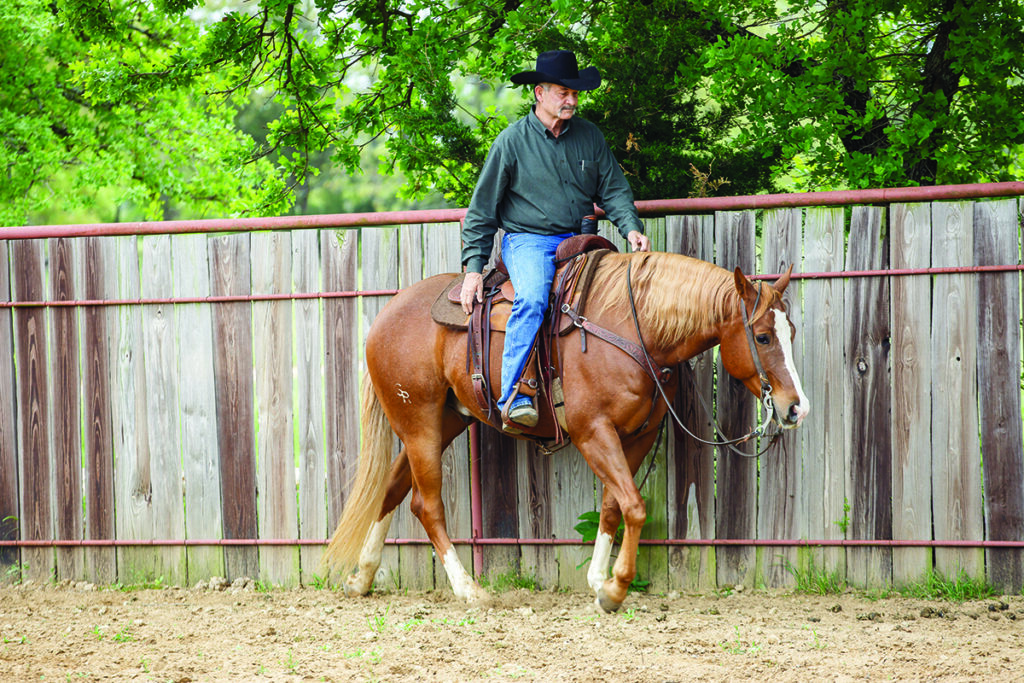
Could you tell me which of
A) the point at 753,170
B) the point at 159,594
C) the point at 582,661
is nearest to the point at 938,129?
the point at 753,170

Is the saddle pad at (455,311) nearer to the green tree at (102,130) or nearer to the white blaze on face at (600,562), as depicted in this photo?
the white blaze on face at (600,562)

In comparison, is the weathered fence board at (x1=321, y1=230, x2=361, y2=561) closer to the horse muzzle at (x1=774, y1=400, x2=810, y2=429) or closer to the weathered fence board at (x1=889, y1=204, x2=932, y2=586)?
the horse muzzle at (x1=774, y1=400, x2=810, y2=429)

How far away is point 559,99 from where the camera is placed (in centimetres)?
449

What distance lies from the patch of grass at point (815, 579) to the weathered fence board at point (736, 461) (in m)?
0.22

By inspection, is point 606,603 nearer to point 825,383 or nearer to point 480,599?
point 480,599

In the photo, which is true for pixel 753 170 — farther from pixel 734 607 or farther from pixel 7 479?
pixel 7 479

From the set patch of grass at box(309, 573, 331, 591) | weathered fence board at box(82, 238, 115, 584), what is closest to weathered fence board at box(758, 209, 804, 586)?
patch of grass at box(309, 573, 331, 591)

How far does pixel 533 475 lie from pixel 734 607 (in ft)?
4.21

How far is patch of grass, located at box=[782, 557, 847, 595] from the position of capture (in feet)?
15.5

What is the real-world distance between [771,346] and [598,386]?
811mm

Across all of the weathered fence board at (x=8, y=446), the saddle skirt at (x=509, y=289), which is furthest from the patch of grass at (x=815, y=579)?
the weathered fence board at (x=8, y=446)

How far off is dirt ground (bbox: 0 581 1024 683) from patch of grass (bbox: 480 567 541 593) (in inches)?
4.5

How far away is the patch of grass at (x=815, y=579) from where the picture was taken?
4715mm

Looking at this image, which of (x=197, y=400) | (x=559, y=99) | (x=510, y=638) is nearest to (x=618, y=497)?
(x=510, y=638)
